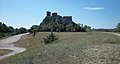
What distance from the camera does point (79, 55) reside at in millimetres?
23125

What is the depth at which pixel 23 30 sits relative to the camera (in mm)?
190250

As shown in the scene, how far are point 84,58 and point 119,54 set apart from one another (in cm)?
360

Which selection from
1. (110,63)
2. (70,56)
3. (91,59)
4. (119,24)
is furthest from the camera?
(119,24)

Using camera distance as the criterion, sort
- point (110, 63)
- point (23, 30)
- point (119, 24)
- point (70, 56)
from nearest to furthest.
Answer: point (110, 63), point (70, 56), point (119, 24), point (23, 30)

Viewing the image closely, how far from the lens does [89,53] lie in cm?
2392

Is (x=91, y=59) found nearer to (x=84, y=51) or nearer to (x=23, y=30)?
(x=84, y=51)

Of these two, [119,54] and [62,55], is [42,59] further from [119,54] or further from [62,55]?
[119,54]

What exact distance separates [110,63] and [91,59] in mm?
2183

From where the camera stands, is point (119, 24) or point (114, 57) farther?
point (119, 24)

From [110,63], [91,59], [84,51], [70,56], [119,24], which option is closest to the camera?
[110,63]

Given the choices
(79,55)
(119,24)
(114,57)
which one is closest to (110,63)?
(114,57)

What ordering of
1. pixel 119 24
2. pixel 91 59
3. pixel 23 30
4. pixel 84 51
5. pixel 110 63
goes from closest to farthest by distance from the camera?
pixel 110 63
pixel 91 59
pixel 84 51
pixel 119 24
pixel 23 30

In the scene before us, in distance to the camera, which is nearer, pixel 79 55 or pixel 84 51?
pixel 79 55

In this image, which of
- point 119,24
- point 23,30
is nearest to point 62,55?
point 119,24
